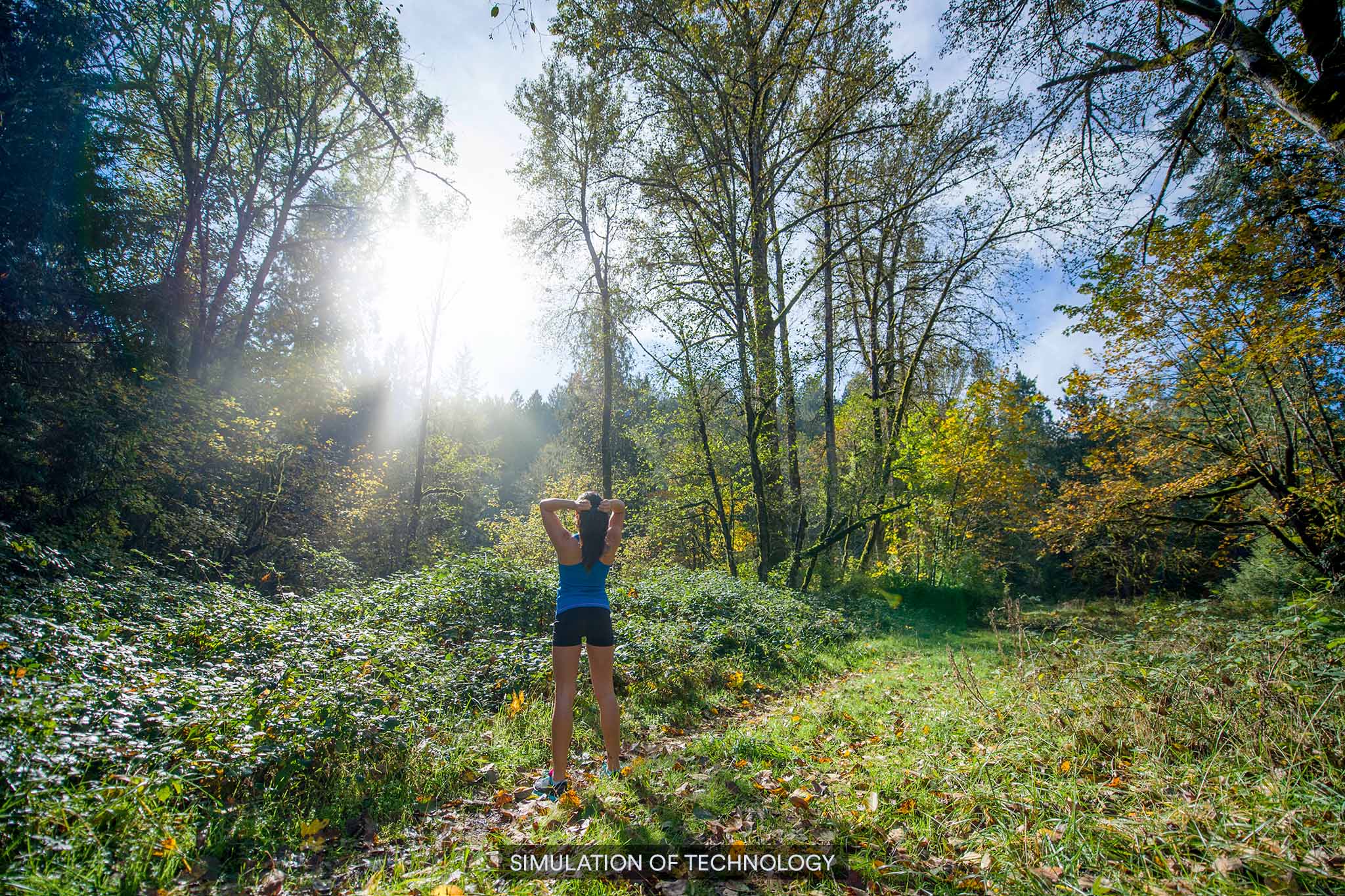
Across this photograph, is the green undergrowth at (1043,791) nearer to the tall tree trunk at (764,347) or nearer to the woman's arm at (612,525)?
the woman's arm at (612,525)

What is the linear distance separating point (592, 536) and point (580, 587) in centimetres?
37

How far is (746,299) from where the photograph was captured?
484 inches

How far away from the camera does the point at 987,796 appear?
2.84m

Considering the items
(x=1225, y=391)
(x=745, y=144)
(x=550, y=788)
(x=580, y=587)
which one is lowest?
(x=550, y=788)

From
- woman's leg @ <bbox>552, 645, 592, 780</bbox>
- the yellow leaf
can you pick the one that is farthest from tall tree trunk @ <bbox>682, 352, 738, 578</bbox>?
the yellow leaf

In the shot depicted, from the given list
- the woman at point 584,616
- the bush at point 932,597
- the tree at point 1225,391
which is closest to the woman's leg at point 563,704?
the woman at point 584,616

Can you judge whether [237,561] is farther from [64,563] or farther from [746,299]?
[746,299]

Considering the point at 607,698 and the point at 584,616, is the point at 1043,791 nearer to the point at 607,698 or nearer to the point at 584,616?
the point at 607,698

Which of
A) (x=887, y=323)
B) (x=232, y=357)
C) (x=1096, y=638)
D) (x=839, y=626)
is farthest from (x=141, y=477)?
(x=887, y=323)

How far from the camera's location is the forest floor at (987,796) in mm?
2232

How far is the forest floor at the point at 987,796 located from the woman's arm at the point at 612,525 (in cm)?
147

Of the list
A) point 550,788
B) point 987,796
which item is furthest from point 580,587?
point 987,796

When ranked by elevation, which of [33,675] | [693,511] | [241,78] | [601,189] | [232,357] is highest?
[241,78]

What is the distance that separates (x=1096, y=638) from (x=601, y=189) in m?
14.2
